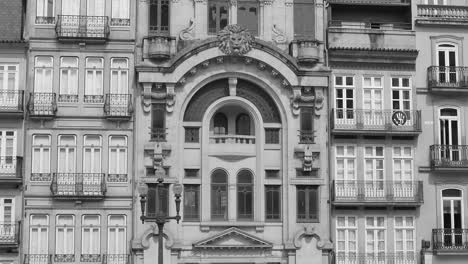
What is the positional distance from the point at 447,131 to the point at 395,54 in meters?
4.71

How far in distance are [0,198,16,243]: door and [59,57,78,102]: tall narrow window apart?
18.1 ft

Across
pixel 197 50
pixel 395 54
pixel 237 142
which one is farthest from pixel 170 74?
pixel 395 54

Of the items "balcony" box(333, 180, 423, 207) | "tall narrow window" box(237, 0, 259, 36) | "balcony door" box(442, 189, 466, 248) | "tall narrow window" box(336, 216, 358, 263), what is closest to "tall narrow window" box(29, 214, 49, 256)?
"tall narrow window" box(237, 0, 259, 36)

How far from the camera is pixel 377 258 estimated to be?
4438 centimetres

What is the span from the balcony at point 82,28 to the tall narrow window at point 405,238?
16964 mm

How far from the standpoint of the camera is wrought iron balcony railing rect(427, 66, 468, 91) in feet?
150

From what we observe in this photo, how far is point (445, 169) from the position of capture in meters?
44.9

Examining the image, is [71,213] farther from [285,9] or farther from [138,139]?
[285,9]

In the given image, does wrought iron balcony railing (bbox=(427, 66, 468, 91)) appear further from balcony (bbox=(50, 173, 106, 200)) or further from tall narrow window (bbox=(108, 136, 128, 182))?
balcony (bbox=(50, 173, 106, 200))

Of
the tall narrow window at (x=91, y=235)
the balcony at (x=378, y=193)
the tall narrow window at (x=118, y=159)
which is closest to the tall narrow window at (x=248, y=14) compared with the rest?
the tall narrow window at (x=118, y=159)

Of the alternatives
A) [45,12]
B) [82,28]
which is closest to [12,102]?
[45,12]

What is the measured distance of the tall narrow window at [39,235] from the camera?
42219mm

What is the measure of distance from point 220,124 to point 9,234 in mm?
11626

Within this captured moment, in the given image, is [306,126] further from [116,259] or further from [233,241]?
[116,259]
